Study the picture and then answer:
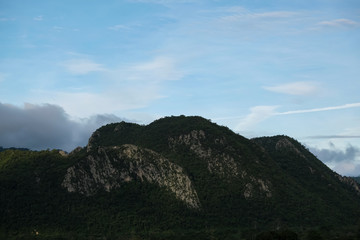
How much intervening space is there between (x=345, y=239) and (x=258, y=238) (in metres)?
32.6

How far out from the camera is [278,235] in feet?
632

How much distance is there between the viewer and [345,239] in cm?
19288

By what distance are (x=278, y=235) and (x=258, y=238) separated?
26.8 feet

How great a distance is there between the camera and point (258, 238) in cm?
19638

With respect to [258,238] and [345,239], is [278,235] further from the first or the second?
[345,239]

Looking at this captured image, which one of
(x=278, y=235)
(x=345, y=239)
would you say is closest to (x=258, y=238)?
(x=278, y=235)

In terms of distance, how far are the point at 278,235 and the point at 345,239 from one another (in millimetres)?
25489
